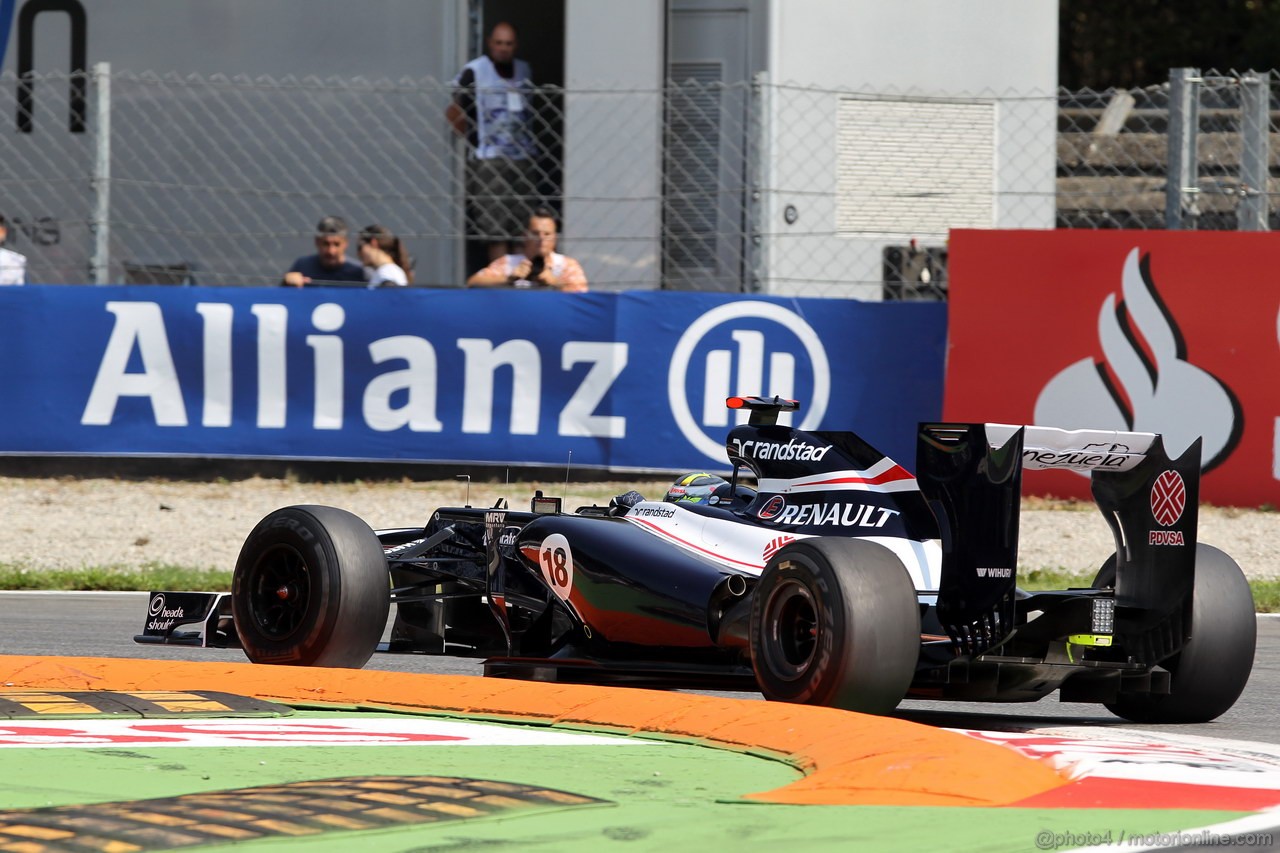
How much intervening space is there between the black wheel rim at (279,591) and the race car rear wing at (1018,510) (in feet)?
7.71

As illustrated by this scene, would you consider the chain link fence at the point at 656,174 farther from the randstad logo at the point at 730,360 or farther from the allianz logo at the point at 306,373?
the allianz logo at the point at 306,373

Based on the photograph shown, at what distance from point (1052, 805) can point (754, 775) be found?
31.5 inches

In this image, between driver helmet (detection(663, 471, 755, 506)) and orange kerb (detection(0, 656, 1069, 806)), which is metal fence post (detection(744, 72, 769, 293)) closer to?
driver helmet (detection(663, 471, 755, 506))

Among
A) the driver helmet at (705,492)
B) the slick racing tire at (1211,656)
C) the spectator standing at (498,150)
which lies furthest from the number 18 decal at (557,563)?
the spectator standing at (498,150)

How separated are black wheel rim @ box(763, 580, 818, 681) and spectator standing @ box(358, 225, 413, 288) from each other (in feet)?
23.9

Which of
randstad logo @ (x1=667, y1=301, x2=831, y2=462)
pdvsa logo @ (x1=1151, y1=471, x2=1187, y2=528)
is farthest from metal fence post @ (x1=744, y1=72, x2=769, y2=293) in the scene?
pdvsa logo @ (x1=1151, y1=471, x2=1187, y2=528)

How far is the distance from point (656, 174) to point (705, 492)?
21.5 feet

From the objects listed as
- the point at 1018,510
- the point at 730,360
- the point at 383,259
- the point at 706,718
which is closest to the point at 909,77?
the point at 730,360

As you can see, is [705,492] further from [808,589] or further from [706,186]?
[706,186]

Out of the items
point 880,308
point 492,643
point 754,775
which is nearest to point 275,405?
point 880,308

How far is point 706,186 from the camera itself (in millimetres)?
13445

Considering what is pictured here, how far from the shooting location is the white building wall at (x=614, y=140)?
1376 cm

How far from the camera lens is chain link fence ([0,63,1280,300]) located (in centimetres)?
1269

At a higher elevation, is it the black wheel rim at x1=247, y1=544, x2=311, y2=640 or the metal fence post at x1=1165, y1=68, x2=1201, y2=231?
the metal fence post at x1=1165, y1=68, x2=1201, y2=231
